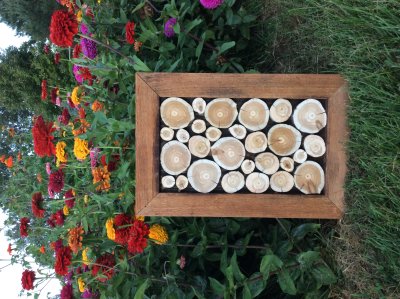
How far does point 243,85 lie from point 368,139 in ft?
1.64

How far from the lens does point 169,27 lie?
1983mm

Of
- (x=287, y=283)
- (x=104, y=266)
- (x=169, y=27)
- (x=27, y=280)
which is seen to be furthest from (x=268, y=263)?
(x=27, y=280)

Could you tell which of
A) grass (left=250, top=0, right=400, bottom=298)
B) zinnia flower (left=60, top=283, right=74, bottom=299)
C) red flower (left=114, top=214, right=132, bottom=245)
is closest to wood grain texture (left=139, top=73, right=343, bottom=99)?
grass (left=250, top=0, right=400, bottom=298)

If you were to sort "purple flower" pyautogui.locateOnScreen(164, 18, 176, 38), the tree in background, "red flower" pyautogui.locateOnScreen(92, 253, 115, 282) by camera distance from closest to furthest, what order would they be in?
"red flower" pyautogui.locateOnScreen(92, 253, 115, 282)
"purple flower" pyautogui.locateOnScreen(164, 18, 176, 38)
the tree in background

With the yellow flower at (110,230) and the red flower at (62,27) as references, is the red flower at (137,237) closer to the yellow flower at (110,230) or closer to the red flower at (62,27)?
the yellow flower at (110,230)

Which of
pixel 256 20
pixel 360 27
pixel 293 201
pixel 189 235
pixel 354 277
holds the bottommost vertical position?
pixel 354 277

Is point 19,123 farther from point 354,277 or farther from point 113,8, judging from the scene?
point 354,277

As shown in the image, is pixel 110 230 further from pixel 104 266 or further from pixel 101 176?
pixel 101 176

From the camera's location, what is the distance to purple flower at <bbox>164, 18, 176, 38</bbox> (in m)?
1.97

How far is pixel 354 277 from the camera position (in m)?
1.67

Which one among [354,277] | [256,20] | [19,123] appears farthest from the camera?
[19,123]

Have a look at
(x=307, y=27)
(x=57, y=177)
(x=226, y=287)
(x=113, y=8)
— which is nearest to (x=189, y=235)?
(x=226, y=287)

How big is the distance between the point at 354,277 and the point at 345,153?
0.50m

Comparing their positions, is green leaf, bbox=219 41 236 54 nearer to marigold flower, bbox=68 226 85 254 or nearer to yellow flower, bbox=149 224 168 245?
yellow flower, bbox=149 224 168 245
